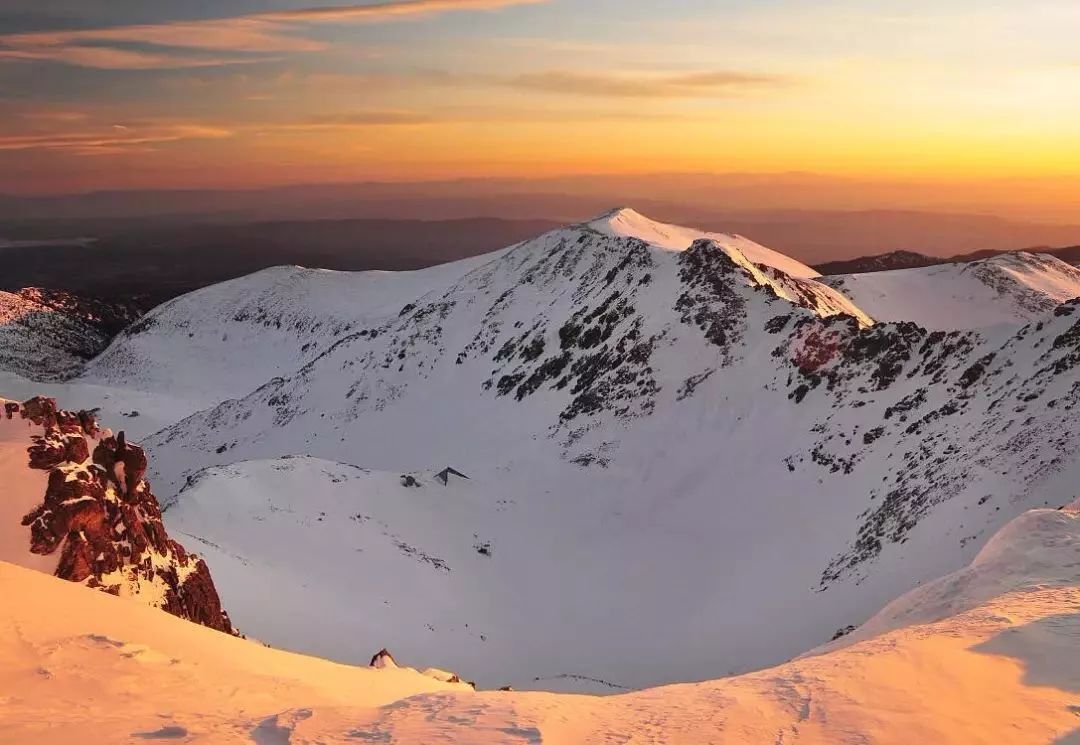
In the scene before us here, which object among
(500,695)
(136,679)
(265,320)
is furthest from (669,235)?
(136,679)

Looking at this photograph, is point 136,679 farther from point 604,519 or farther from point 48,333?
point 48,333

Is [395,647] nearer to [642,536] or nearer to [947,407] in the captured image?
[642,536]

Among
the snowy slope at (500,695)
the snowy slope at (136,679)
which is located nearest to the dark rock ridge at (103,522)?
the snowy slope at (136,679)

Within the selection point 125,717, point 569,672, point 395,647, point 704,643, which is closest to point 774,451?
point 704,643

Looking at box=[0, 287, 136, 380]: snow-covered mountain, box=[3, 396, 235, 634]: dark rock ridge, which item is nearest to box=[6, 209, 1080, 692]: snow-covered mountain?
box=[3, 396, 235, 634]: dark rock ridge

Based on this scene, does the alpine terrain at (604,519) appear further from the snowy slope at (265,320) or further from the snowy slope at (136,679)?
the snowy slope at (265,320)
